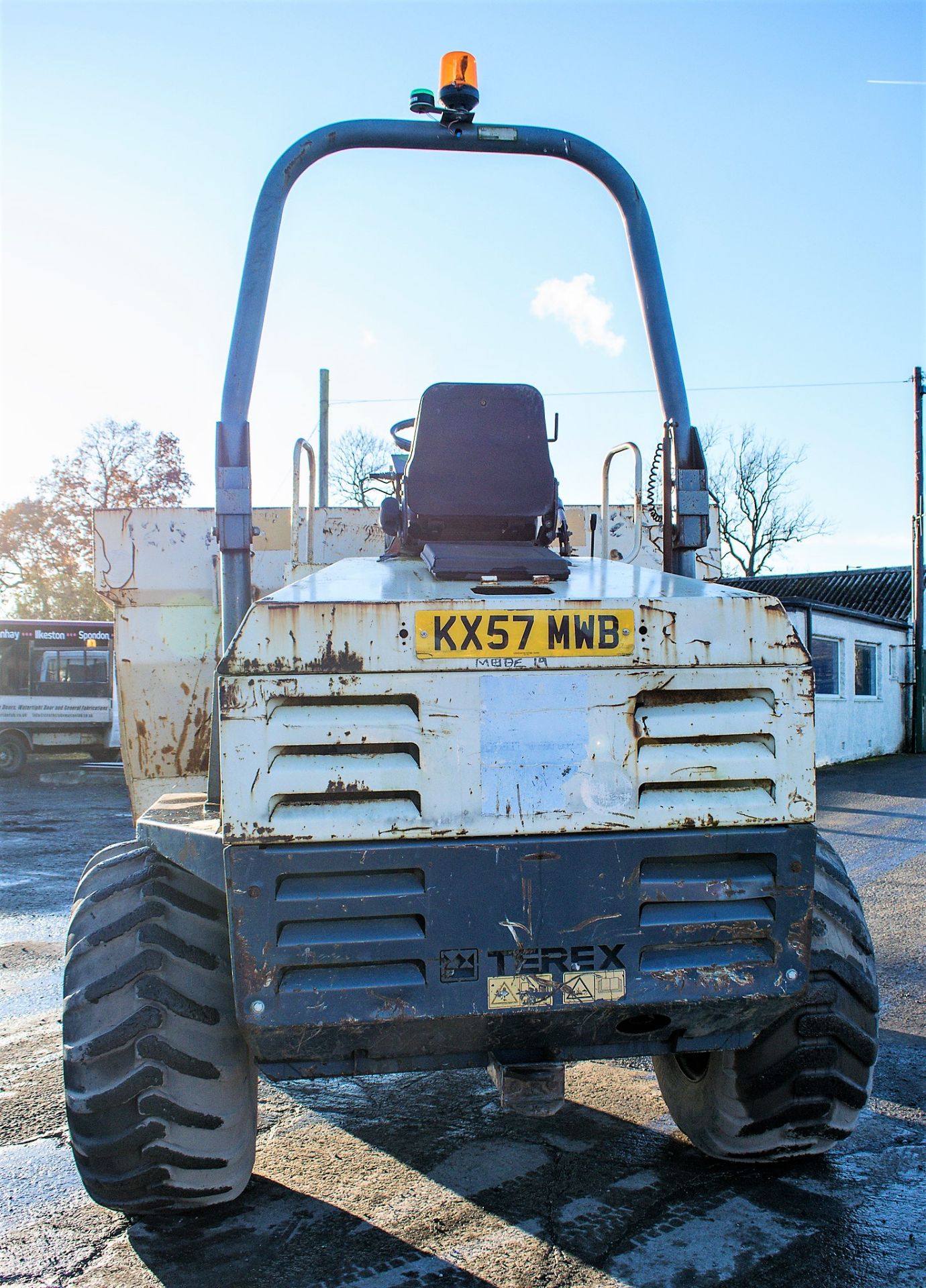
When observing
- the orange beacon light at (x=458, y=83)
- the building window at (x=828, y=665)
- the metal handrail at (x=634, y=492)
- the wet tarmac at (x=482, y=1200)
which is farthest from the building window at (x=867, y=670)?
the orange beacon light at (x=458, y=83)

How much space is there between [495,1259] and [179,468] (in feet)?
124

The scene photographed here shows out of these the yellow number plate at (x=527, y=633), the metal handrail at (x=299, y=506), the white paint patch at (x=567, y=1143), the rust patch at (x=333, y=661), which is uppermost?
the metal handrail at (x=299, y=506)

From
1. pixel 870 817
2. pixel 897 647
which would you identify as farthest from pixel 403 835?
pixel 897 647

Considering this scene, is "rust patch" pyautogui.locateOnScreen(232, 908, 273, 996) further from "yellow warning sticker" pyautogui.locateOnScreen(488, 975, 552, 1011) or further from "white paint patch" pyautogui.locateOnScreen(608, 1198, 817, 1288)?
"white paint patch" pyautogui.locateOnScreen(608, 1198, 817, 1288)

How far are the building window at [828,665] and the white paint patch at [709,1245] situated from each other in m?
19.2

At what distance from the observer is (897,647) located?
26078mm

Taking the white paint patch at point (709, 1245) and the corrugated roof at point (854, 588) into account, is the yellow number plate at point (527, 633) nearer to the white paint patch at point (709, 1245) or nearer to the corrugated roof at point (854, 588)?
the white paint patch at point (709, 1245)

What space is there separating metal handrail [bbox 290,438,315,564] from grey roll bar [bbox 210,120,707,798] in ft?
1.96

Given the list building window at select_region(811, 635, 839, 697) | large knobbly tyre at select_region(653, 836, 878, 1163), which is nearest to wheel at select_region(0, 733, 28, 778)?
building window at select_region(811, 635, 839, 697)

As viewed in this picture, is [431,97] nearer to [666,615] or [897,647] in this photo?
[666,615]

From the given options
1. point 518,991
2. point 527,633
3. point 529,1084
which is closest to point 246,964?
point 518,991

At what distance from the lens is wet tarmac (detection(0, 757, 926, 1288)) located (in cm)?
295

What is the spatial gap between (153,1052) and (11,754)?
1903cm

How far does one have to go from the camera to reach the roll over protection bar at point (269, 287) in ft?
11.3
